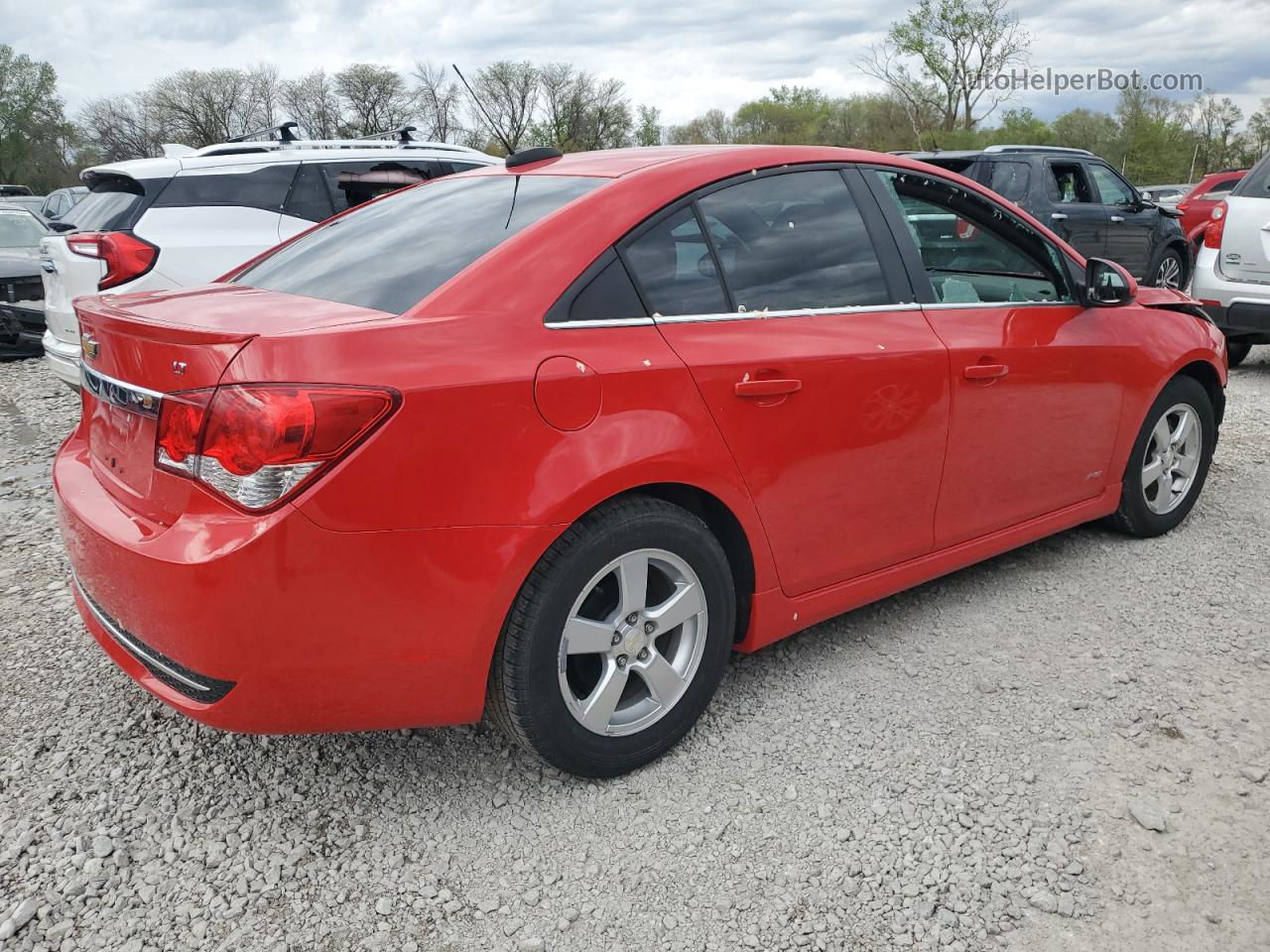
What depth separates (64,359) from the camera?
611 cm

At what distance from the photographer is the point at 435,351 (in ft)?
7.29

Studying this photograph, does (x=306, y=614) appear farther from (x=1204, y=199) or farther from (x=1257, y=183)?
(x=1204, y=199)

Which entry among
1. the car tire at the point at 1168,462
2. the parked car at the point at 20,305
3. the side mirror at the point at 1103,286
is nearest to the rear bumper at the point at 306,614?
the side mirror at the point at 1103,286

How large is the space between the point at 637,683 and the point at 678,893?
606 millimetres

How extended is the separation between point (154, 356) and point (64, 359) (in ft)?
14.8

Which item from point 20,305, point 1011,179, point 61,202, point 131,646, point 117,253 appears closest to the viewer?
point 131,646

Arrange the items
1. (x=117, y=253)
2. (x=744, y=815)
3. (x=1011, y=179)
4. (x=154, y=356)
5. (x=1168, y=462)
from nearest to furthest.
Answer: (x=154, y=356) < (x=744, y=815) < (x=1168, y=462) < (x=117, y=253) < (x=1011, y=179)

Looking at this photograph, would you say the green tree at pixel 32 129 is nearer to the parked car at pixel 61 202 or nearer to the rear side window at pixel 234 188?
the parked car at pixel 61 202

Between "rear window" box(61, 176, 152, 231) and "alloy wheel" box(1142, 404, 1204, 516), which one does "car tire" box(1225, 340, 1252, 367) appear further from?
"rear window" box(61, 176, 152, 231)

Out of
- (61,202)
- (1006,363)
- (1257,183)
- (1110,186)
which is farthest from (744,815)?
(61,202)

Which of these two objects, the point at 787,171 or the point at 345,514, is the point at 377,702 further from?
the point at 787,171

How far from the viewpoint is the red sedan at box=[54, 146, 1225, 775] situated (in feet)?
6.94

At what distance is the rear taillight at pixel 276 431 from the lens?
2.05 m

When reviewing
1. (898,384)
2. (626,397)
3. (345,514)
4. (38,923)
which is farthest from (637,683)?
(38,923)
